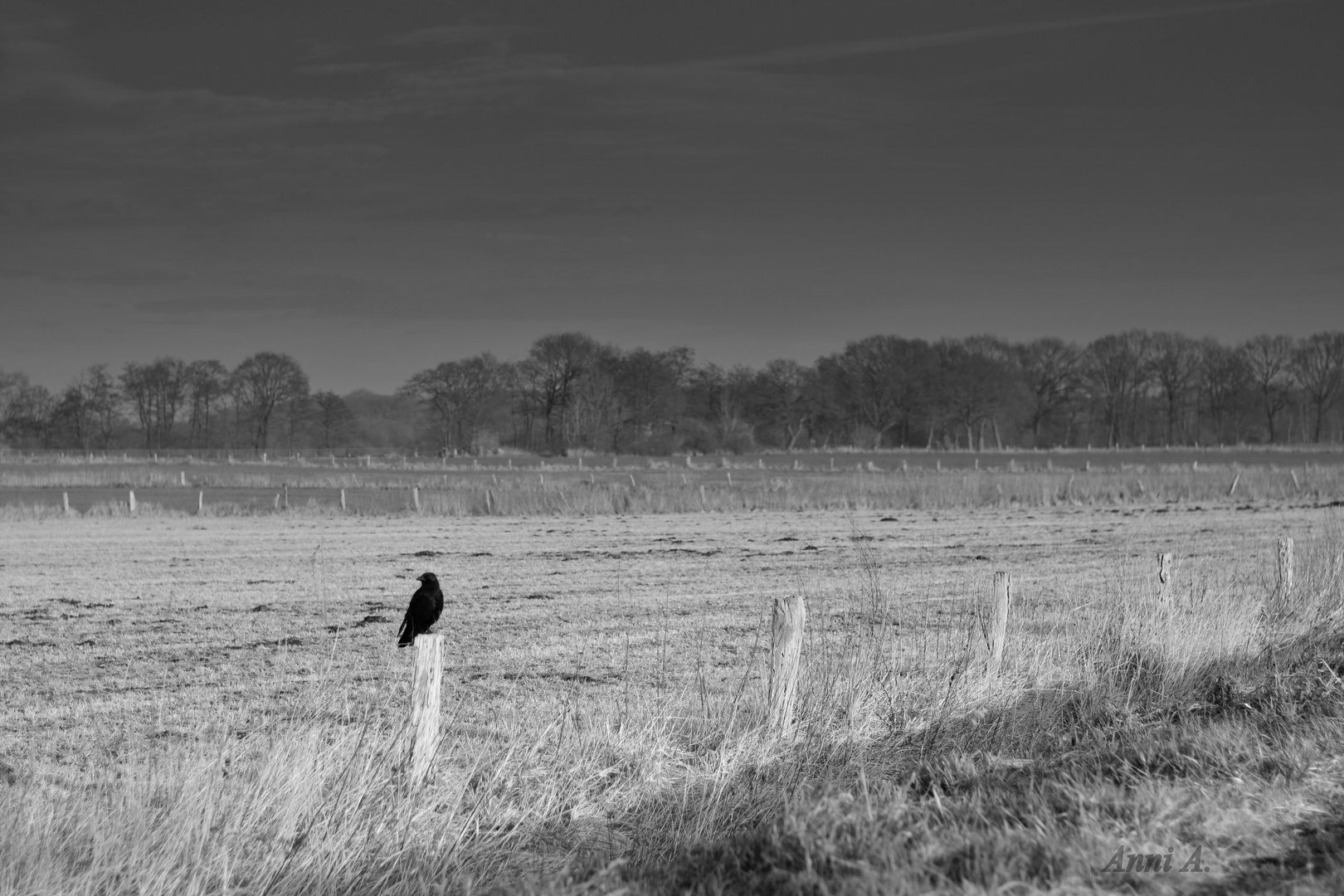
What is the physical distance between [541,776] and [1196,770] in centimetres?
390

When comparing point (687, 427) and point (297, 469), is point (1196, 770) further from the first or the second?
point (687, 427)

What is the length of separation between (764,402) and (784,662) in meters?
110

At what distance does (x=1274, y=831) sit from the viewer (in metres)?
5.43

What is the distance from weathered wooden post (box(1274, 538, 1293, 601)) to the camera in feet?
42.7

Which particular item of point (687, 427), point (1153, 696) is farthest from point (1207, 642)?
point (687, 427)

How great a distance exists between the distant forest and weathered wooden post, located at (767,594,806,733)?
93288 mm

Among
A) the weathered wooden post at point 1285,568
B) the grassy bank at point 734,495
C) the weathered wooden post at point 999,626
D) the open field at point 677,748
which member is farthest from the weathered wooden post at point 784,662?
A: the grassy bank at point 734,495

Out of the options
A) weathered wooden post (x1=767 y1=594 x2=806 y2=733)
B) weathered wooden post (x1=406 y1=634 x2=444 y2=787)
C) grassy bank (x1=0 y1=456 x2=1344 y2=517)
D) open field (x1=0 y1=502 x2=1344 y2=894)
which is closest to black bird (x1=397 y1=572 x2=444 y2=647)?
open field (x1=0 y1=502 x2=1344 y2=894)

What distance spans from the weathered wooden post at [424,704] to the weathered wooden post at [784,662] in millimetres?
2484

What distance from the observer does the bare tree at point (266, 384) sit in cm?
11094

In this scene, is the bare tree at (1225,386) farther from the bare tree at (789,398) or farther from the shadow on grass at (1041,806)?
the shadow on grass at (1041,806)

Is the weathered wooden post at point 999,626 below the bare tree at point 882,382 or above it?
below

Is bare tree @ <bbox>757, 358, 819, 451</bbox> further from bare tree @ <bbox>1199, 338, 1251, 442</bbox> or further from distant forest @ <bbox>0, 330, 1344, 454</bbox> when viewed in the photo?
bare tree @ <bbox>1199, 338, 1251, 442</bbox>

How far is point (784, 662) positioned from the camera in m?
8.41
